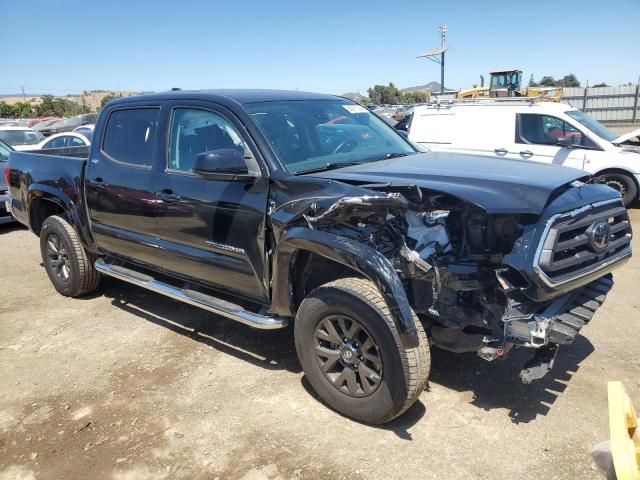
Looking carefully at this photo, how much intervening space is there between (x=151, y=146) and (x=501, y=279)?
2933 millimetres

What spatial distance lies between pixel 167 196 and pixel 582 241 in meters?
2.90

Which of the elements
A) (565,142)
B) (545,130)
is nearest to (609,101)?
(545,130)

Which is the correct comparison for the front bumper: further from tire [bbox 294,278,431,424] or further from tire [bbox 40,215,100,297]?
tire [bbox 40,215,100,297]

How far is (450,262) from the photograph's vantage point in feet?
10.2

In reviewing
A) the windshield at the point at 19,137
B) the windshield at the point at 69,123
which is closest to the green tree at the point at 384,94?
the windshield at the point at 69,123

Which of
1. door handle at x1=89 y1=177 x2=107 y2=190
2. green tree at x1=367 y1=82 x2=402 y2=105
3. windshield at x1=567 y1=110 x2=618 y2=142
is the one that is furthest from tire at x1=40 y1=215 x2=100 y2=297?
green tree at x1=367 y1=82 x2=402 y2=105

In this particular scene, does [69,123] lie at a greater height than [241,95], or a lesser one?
lesser

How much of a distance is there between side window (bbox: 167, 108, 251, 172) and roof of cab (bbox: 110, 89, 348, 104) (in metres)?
0.13

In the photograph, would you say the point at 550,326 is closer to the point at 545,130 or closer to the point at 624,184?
the point at 545,130

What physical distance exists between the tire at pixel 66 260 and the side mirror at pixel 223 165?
2.43m

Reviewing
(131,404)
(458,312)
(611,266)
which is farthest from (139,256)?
(611,266)

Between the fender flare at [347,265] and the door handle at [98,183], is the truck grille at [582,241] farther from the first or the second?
the door handle at [98,183]

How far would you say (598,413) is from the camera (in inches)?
130

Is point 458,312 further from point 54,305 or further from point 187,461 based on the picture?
point 54,305
